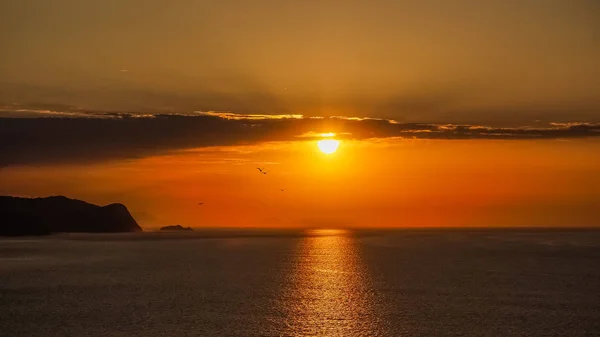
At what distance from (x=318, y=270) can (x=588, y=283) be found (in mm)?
45509

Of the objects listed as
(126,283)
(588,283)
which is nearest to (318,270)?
(126,283)

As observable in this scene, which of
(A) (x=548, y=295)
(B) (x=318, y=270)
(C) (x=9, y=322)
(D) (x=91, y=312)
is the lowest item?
(C) (x=9, y=322)

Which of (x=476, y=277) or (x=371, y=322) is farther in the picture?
(x=476, y=277)

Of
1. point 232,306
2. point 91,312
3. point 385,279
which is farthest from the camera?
point 385,279

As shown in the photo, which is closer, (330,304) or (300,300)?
(330,304)

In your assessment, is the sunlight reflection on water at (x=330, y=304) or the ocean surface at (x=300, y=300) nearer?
the sunlight reflection on water at (x=330, y=304)

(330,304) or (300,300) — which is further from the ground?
(300,300)

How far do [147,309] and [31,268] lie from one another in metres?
60.6

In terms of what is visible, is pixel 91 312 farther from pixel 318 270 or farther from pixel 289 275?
pixel 318 270

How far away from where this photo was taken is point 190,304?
70.8m

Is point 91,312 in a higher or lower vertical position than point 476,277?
lower

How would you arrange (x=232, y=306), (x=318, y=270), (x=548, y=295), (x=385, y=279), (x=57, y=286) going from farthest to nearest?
(x=318, y=270) < (x=385, y=279) < (x=57, y=286) < (x=548, y=295) < (x=232, y=306)

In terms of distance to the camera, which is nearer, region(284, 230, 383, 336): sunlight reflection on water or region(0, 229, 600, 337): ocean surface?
region(284, 230, 383, 336): sunlight reflection on water

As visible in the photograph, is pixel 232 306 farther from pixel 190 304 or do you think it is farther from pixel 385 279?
pixel 385 279
